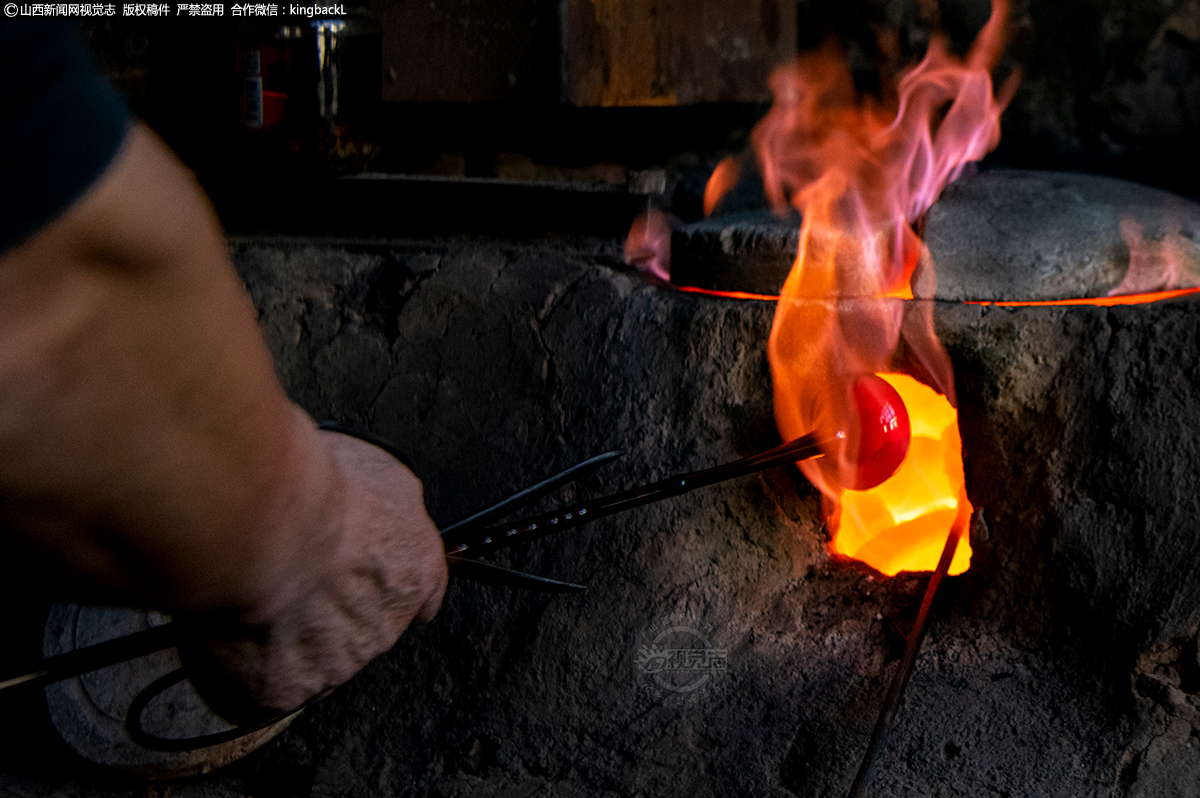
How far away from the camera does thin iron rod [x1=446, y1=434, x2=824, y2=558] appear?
3.32 feet

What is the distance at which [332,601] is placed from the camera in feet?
2.16

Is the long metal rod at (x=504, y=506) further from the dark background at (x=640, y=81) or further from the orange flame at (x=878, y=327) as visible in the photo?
the dark background at (x=640, y=81)

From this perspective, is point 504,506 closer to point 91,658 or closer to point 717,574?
point 91,658

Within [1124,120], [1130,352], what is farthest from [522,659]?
[1124,120]

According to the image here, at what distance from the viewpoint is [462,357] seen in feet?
5.13

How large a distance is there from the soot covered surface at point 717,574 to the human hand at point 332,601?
2.29ft

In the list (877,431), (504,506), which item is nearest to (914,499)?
(877,431)

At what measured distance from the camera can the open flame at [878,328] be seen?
1.34m

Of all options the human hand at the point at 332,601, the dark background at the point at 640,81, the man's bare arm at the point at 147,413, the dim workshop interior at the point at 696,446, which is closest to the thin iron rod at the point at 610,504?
the dim workshop interior at the point at 696,446

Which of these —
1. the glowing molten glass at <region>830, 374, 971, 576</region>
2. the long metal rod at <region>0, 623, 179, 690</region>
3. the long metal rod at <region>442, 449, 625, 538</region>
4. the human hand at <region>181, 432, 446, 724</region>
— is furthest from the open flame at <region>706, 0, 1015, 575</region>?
the long metal rod at <region>0, 623, 179, 690</region>

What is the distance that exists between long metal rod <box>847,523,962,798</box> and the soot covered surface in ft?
0.25

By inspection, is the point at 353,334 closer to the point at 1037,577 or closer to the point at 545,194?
the point at 545,194

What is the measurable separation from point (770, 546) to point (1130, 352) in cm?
59

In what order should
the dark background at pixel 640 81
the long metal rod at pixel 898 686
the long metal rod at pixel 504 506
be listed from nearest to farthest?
the long metal rod at pixel 504 506
the long metal rod at pixel 898 686
the dark background at pixel 640 81
